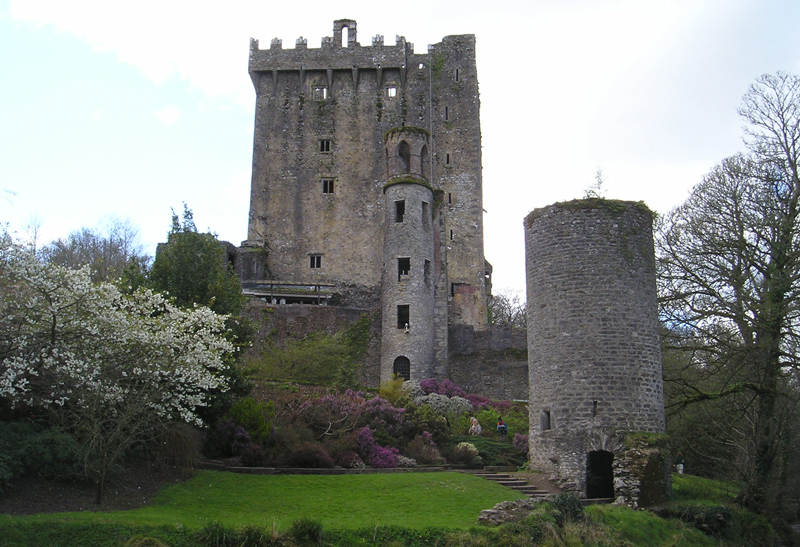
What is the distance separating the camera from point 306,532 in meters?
12.8

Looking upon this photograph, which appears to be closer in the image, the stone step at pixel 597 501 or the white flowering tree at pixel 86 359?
the white flowering tree at pixel 86 359

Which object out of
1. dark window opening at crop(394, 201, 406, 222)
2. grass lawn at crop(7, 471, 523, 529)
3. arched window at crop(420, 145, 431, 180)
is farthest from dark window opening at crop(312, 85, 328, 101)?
grass lawn at crop(7, 471, 523, 529)

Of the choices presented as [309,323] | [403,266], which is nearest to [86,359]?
[309,323]

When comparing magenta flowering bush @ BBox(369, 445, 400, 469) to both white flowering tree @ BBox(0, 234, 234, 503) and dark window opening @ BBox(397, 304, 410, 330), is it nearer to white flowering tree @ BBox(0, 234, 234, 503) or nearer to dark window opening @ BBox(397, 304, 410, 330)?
white flowering tree @ BBox(0, 234, 234, 503)

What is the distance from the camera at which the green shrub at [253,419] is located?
19.4 m

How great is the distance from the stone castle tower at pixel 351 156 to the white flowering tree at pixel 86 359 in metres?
24.4

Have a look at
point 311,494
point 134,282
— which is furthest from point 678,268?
point 134,282

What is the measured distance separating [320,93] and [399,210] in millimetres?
17238

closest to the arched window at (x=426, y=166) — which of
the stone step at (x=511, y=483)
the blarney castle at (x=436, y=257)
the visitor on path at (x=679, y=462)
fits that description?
the blarney castle at (x=436, y=257)

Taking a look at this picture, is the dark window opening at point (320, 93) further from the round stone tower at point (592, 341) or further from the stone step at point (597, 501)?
the stone step at point (597, 501)

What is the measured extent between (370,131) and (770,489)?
113 feet

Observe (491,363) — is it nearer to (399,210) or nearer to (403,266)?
(403,266)

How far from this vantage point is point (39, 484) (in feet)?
46.2

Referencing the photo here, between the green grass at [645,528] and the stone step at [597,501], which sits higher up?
the stone step at [597,501]
